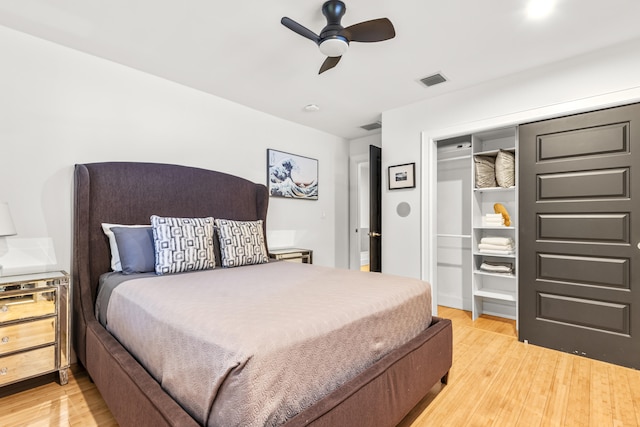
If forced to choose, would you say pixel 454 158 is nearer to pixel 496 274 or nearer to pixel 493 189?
pixel 493 189

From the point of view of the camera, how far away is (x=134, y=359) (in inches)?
59.0

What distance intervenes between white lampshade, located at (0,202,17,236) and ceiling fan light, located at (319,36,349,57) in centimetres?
230

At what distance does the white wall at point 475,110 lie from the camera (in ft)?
8.13

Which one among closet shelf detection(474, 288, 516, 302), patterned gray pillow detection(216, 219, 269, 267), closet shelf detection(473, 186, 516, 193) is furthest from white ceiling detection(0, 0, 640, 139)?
closet shelf detection(474, 288, 516, 302)

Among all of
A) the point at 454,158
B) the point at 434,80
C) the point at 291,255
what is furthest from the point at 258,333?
the point at 454,158

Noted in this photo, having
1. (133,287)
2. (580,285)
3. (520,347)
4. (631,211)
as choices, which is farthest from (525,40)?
(133,287)

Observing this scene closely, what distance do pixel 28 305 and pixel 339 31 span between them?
8.65ft

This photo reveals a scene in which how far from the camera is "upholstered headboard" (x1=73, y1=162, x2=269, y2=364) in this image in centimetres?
230

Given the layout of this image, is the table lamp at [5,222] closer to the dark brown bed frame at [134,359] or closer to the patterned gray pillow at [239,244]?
the dark brown bed frame at [134,359]

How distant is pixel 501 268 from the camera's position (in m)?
3.35

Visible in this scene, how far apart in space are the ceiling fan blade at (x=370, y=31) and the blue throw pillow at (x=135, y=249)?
207 centimetres

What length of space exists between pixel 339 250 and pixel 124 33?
3728 mm

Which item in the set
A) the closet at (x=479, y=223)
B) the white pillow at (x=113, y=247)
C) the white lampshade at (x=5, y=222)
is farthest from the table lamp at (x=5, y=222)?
the closet at (x=479, y=223)

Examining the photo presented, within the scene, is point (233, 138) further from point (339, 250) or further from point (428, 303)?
point (428, 303)
